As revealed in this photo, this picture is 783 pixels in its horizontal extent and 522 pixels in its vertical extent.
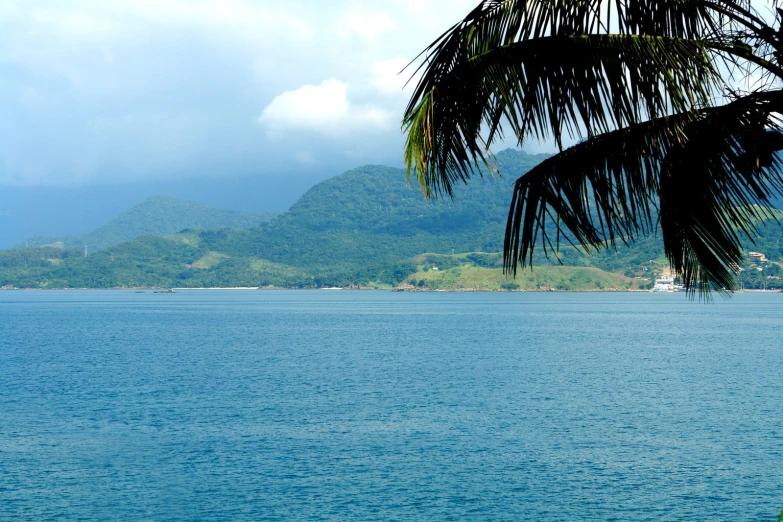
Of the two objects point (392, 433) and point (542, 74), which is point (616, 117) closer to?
point (542, 74)

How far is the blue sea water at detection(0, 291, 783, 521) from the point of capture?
30.1 meters

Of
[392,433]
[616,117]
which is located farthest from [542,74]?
[392,433]

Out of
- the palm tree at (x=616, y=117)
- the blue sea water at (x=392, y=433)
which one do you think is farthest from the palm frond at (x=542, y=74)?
the blue sea water at (x=392, y=433)

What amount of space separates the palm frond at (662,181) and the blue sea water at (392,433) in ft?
76.1

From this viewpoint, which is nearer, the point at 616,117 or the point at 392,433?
the point at 616,117

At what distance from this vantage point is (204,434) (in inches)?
1678

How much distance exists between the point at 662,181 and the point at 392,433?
119 feet

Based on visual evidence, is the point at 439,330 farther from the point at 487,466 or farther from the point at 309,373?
the point at 487,466

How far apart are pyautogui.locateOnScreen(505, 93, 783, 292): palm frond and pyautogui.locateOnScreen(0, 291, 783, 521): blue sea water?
23.2 meters

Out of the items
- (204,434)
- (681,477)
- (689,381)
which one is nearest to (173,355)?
(204,434)

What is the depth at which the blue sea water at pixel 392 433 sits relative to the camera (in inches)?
1184

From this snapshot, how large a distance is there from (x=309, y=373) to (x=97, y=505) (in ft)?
130

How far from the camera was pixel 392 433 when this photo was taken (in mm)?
41656

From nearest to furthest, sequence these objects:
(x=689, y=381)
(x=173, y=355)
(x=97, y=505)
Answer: (x=97, y=505) → (x=689, y=381) → (x=173, y=355)
